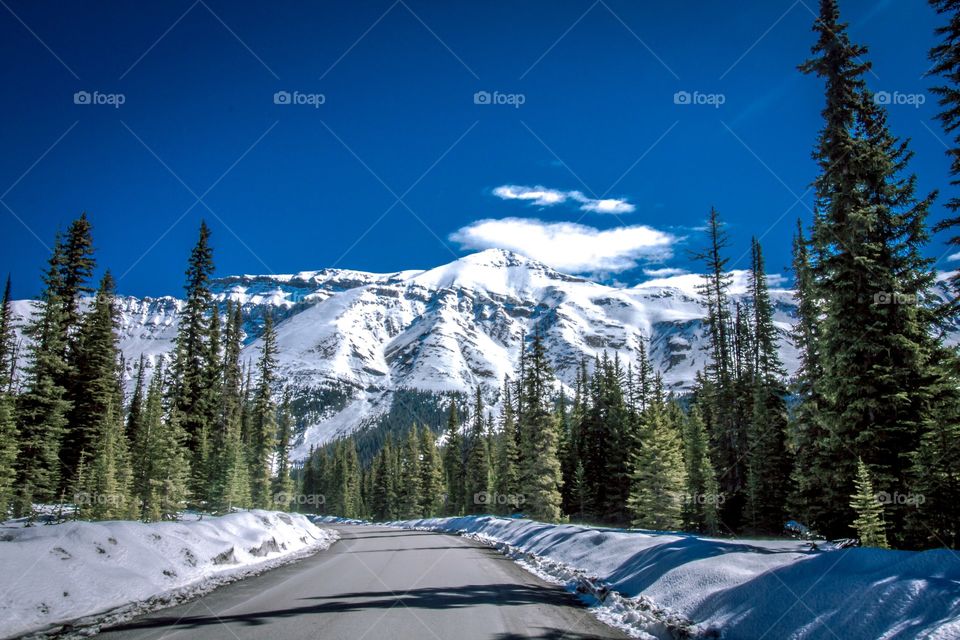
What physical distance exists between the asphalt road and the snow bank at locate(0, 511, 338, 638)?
38.3 inches

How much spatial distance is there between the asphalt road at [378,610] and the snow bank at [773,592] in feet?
3.44

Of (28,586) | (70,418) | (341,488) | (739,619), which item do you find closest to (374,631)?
(739,619)

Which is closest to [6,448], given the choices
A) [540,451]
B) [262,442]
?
[262,442]

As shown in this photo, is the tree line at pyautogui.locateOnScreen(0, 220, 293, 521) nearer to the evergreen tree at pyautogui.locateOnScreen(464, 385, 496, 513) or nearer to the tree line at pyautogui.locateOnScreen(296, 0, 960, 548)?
the evergreen tree at pyautogui.locateOnScreen(464, 385, 496, 513)

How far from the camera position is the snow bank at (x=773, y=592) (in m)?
6.07

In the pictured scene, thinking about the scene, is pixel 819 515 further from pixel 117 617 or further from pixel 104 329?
pixel 104 329

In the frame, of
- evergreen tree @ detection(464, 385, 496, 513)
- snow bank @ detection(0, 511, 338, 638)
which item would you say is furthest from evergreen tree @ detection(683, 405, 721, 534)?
snow bank @ detection(0, 511, 338, 638)

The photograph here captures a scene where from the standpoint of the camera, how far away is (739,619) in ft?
25.8

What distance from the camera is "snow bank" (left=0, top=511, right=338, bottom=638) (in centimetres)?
872

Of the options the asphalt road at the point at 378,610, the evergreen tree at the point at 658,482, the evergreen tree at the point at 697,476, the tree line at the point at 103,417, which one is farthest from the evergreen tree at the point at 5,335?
the evergreen tree at the point at 697,476

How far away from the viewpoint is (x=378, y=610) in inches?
377

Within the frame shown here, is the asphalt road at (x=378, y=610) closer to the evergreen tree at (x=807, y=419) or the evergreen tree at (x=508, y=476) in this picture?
the evergreen tree at (x=807, y=419)

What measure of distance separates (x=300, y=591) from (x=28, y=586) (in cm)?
454

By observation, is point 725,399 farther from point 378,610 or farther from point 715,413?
point 378,610
